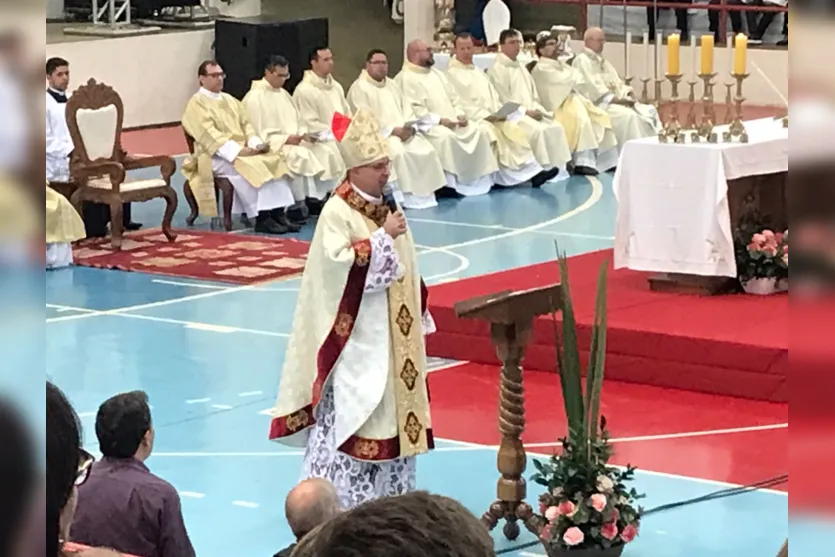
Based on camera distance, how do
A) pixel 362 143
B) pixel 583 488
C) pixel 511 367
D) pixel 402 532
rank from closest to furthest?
pixel 402 532
pixel 583 488
pixel 511 367
pixel 362 143

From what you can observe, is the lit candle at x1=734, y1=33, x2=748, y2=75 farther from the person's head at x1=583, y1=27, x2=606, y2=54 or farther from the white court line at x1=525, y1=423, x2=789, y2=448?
the person's head at x1=583, y1=27, x2=606, y2=54

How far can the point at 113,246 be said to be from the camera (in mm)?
10656

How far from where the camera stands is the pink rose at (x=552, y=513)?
180 inches

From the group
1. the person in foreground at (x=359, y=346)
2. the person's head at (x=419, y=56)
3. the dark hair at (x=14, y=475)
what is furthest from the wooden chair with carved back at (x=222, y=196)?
the dark hair at (x=14, y=475)

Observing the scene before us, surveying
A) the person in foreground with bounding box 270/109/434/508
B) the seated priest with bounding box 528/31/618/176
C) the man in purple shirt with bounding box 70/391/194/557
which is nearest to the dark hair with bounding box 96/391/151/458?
the man in purple shirt with bounding box 70/391/194/557

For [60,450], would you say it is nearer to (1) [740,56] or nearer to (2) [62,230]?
(1) [740,56]

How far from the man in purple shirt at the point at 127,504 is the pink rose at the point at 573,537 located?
1344 millimetres

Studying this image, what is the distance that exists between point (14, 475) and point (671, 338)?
6.38 metres

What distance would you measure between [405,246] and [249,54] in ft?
36.7

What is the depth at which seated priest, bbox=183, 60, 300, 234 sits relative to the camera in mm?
11391

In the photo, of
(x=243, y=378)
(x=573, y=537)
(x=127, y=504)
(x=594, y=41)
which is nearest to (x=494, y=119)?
(x=594, y=41)

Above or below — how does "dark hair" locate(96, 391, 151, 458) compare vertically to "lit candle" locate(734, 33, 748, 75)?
below

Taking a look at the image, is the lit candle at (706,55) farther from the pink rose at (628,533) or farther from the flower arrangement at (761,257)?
the pink rose at (628,533)

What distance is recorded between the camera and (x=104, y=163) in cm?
1052
